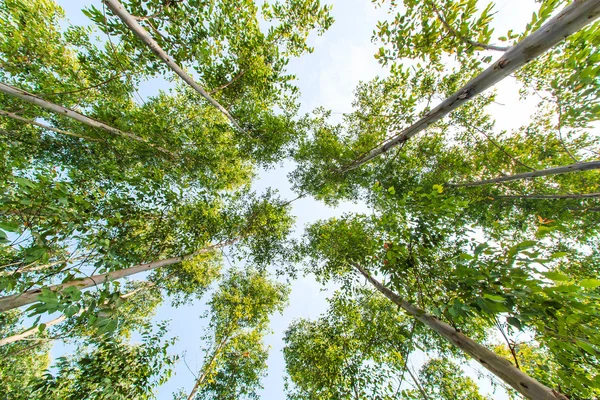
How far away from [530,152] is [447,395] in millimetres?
7735

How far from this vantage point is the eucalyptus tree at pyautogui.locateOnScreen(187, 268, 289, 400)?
6660 millimetres

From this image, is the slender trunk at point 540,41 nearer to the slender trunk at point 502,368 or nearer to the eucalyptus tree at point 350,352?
the slender trunk at point 502,368

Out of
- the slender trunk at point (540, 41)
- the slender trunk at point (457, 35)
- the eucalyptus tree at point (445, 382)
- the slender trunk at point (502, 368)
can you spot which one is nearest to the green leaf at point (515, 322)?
the slender trunk at point (502, 368)

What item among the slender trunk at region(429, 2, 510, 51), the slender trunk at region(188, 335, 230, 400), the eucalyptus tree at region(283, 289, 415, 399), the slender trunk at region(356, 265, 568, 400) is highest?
the slender trunk at region(429, 2, 510, 51)

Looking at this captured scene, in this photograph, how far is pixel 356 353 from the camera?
520cm

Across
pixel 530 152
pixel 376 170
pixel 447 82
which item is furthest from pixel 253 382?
pixel 530 152

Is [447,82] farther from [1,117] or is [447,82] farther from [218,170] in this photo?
[1,117]

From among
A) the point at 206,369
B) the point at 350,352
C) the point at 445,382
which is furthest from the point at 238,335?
the point at 445,382

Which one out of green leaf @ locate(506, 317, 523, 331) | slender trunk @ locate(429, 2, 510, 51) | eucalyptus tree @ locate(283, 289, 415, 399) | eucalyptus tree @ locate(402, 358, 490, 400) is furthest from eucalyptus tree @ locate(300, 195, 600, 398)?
eucalyptus tree @ locate(402, 358, 490, 400)

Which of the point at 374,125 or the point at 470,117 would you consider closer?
the point at 470,117

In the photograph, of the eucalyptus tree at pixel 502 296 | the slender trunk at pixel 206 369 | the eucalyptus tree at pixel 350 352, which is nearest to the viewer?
the eucalyptus tree at pixel 502 296

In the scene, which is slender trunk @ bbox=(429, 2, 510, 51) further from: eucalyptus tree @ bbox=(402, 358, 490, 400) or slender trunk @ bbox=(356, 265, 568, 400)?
eucalyptus tree @ bbox=(402, 358, 490, 400)

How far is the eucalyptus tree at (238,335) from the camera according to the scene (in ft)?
21.9

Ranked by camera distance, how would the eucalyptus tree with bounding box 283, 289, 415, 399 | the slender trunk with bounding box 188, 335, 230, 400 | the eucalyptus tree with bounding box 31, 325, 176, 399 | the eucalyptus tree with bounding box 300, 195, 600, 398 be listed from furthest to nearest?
the slender trunk with bounding box 188, 335, 230, 400
the eucalyptus tree with bounding box 283, 289, 415, 399
the eucalyptus tree with bounding box 31, 325, 176, 399
the eucalyptus tree with bounding box 300, 195, 600, 398
